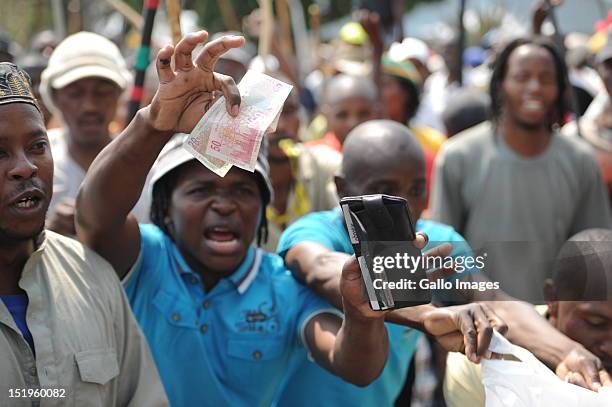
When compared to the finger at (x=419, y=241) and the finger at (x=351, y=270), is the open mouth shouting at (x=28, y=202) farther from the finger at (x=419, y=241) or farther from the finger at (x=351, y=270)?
the finger at (x=419, y=241)

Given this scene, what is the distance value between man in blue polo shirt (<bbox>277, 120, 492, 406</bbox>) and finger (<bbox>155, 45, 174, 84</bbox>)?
0.80 meters

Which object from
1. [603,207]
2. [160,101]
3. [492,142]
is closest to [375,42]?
[492,142]

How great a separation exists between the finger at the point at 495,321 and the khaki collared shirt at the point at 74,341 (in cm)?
86

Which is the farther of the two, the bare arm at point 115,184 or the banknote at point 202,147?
the bare arm at point 115,184

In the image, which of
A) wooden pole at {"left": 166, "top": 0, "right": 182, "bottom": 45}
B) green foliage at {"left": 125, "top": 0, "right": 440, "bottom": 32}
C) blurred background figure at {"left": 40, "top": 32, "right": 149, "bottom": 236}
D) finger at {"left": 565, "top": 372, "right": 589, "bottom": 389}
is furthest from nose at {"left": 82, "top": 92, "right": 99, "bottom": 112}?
green foliage at {"left": 125, "top": 0, "right": 440, "bottom": 32}

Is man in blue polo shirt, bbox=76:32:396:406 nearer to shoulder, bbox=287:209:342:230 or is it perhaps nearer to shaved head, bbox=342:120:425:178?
shoulder, bbox=287:209:342:230

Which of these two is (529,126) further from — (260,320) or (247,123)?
(247,123)

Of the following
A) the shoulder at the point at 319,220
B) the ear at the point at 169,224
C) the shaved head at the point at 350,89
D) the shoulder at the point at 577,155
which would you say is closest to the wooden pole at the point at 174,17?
the ear at the point at 169,224

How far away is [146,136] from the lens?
2.71 meters

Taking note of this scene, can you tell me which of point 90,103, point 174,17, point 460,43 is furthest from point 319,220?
point 460,43

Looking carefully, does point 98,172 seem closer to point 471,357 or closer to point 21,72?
Result: point 21,72

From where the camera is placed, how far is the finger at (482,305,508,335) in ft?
8.63

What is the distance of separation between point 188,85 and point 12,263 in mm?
625

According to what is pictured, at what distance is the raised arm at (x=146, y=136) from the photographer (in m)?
2.58
